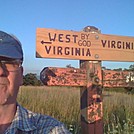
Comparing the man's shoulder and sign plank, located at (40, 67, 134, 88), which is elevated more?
sign plank, located at (40, 67, 134, 88)

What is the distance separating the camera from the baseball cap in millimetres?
1384

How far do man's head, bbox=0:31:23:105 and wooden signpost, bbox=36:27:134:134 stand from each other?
3.88 ft

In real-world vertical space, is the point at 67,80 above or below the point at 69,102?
above

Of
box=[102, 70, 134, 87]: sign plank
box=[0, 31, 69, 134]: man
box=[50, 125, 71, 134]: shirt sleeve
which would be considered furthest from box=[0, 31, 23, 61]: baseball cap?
box=[102, 70, 134, 87]: sign plank

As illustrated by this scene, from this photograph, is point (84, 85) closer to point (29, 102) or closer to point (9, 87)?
point (9, 87)

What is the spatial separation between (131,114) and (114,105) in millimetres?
743

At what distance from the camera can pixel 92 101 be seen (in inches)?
116

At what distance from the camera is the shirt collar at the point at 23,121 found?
1.39 m

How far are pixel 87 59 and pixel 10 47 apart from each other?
1600 millimetres

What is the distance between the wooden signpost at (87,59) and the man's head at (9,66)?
1.18 m

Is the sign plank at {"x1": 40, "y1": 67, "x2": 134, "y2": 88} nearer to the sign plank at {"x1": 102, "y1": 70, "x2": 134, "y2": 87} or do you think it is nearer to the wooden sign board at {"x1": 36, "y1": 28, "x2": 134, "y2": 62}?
the sign plank at {"x1": 102, "y1": 70, "x2": 134, "y2": 87}

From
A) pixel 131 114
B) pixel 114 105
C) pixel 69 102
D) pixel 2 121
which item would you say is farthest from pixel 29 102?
pixel 2 121

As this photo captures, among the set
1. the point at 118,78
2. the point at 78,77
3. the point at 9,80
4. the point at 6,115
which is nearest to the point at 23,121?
the point at 6,115

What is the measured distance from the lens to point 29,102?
5.25 meters
